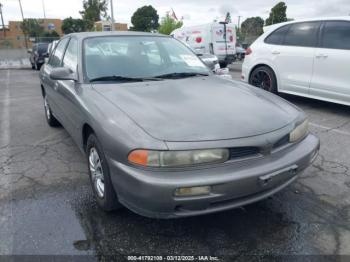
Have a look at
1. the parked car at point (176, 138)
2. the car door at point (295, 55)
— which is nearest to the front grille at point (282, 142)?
the parked car at point (176, 138)

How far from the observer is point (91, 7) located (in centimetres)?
4138

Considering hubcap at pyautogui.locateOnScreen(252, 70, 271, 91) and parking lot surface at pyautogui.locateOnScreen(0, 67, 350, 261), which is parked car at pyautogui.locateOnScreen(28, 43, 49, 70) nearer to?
hubcap at pyautogui.locateOnScreen(252, 70, 271, 91)

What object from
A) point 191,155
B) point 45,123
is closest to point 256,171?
point 191,155

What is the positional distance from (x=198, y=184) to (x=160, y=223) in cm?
75

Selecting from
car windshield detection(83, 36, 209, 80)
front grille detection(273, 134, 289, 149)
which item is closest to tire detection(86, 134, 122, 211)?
car windshield detection(83, 36, 209, 80)

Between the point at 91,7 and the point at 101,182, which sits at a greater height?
the point at 91,7

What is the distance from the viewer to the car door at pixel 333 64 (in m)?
5.33

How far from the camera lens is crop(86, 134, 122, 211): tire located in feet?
8.26

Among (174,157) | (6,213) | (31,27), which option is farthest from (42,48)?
(31,27)

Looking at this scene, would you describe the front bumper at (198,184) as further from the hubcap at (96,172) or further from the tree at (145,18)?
the tree at (145,18)

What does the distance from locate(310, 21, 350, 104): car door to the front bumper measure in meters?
3.72

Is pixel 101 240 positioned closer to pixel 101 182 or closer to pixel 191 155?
pixel 101 182

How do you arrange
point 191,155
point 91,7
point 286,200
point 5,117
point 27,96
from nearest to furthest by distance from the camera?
point 191,155 < point 286,200 < point 5,117 < point 27,96 < point 91,7

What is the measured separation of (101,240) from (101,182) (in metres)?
0.51
